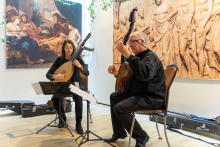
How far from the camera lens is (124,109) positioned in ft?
6.01

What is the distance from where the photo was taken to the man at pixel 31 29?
4020 mm

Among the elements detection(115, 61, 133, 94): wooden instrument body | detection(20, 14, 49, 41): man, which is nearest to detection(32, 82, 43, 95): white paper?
detection(115, 61, 133, 94): wooden instrument body

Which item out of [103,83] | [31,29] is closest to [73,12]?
[31,29]

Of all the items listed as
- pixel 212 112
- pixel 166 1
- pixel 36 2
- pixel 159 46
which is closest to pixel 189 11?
pixel 166 1

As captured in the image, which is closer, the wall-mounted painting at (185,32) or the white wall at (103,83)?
the wall-mounted painting at (185,32)

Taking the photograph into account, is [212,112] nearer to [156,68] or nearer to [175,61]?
[175,61]

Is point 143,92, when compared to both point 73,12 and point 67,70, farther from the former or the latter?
point 73,12

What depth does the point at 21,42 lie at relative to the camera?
13.1ft

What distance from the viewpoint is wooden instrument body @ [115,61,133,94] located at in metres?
2.01

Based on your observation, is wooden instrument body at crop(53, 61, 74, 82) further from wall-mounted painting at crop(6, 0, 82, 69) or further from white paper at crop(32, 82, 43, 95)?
wall-mounted painting at crop(6, 0, 82, 69)

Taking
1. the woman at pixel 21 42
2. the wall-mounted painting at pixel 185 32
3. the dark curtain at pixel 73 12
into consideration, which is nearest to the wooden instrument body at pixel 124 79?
the wall-mounted painting at pixel 185 32

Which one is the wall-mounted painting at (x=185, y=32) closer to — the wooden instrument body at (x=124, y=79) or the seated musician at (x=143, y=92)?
the seated musician at (x=143, y=92)

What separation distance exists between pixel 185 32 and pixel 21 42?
3048 mm

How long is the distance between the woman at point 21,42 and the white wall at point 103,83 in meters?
0.16
